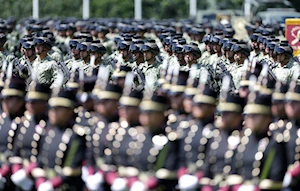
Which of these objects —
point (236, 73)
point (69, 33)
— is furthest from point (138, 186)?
point (69, 33)

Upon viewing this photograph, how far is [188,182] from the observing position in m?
10.2

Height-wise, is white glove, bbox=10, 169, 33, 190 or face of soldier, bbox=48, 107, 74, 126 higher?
face of soldier, bbox=48, 107, 74, 126

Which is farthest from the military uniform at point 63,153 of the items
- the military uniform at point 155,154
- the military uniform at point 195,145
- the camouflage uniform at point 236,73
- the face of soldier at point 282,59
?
the face of soldier at point 282,59

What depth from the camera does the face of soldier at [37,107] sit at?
1101 centimetres

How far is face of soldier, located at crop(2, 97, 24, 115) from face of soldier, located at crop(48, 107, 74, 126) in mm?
872

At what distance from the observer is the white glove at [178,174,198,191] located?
1016cm

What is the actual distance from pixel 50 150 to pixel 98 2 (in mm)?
51369

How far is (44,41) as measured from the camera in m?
20.4

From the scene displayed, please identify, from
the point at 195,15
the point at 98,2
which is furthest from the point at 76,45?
the point at 98,2

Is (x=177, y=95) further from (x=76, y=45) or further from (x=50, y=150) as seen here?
(x=76, y=45)

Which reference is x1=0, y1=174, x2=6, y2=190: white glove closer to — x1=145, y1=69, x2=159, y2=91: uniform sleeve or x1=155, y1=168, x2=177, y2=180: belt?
x1=155, y1=168, x2=177, y2=180: belt

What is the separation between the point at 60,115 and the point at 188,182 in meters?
1.35

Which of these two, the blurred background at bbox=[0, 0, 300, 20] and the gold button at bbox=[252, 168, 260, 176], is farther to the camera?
the blurred background at bbox=[0, 0, 300, 20]

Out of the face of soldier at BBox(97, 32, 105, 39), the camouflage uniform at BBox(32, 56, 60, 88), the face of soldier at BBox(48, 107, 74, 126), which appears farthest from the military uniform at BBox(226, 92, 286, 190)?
the face of soldier at BBox(97, 32, 105, 39)
